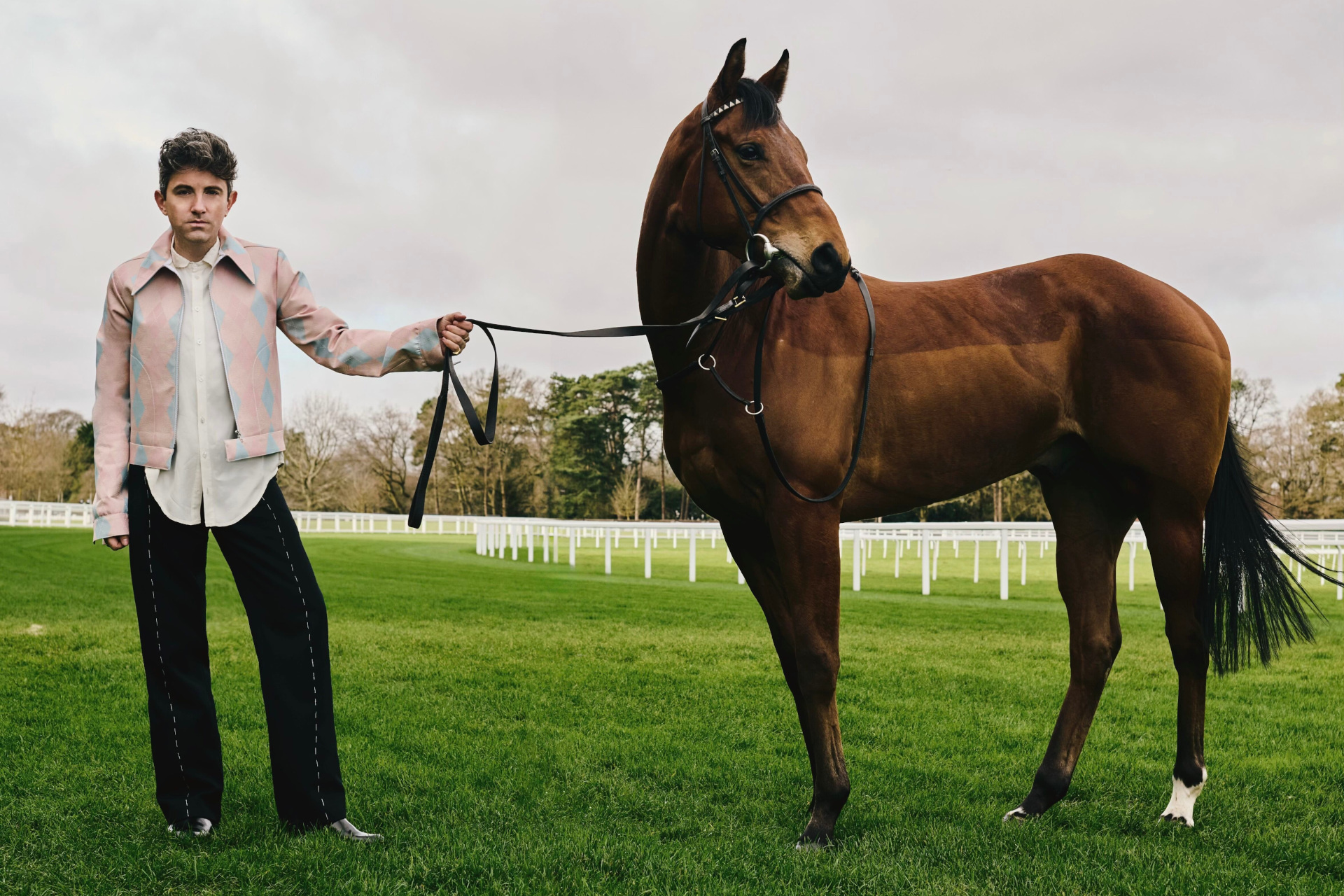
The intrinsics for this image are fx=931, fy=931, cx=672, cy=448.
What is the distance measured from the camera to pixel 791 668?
139 inches

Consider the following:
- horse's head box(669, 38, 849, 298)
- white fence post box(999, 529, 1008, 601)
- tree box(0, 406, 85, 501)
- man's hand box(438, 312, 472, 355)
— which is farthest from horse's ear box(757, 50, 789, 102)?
tree box(0, 406, 85, 501)

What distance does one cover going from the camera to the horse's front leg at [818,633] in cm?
312

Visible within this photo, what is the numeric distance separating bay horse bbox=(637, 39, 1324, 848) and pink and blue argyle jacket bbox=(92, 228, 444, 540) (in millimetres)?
1008

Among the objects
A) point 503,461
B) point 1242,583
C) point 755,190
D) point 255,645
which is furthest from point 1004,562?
point 503,461

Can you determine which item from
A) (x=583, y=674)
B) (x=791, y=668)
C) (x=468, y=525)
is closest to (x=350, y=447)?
(x=468, y=525)

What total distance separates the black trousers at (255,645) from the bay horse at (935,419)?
1.39m

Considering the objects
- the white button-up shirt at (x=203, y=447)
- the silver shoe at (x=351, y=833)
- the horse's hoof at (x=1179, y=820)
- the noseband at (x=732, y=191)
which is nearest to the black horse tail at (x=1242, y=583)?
the horse's hoof at (x=1179, y=820)

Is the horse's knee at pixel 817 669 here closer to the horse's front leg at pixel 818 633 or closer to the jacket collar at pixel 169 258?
Answer: the horse's front leg at pixel 818 633

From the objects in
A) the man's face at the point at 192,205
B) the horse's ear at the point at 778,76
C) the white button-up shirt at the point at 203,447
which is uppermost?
the horse's ear at the point at 778,76

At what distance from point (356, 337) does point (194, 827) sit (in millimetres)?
1721

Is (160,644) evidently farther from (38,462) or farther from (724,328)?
(38,462)

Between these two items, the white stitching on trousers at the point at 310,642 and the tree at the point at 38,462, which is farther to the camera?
the tree at the point at 38,462

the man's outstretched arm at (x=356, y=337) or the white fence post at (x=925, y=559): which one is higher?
the man's outstretched arm at (x=356, y=337)

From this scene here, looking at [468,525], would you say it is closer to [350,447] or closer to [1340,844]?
[350,447]
